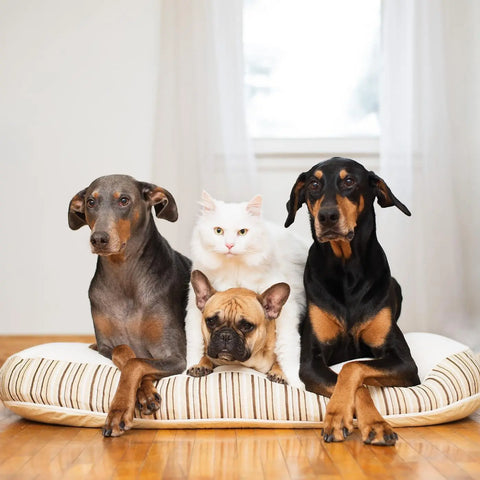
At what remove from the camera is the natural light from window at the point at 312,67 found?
5898 mm

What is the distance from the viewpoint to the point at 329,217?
A: 293 cm

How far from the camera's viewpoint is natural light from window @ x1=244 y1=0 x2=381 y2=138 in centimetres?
590

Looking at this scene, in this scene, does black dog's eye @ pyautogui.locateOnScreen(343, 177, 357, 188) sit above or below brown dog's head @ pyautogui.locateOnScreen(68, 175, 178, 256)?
above

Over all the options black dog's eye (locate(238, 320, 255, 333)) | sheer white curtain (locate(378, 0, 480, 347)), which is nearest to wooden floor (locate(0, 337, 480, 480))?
black dog's eye (locate(238, 320, 255, 333))

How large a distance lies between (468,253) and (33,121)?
12.1 feet

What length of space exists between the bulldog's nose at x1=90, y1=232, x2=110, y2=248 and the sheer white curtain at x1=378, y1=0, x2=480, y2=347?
302cm

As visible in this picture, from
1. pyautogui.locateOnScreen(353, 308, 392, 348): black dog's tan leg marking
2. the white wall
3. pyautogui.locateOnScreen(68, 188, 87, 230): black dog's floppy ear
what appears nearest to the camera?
pyautogui.locateOnScreen(353, 308, 392, 348): black dog's tan leg marking

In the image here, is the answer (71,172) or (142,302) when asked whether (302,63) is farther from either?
(142,302)

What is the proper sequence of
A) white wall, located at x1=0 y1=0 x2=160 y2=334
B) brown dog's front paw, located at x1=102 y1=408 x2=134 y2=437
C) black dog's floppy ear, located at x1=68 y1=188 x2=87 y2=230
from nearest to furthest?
brown dog's front paw, located at x1=102 y1=408 x2=134 y2=437 < black dog's floppy ear, located at x1=68 y1=188 x2=87 y2=230 < white wall, located at x1=0 y1=0 x2=160 y2=334

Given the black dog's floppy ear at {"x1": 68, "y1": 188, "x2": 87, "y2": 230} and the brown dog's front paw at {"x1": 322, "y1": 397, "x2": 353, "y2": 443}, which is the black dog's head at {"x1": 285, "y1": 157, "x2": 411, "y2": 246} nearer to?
the brown dog's front paw at {"x1": 322, "y1": 397, "x2": 353, "y2": 443}

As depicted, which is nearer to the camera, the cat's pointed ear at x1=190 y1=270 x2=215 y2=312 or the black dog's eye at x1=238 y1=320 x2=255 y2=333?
the black dog's eye at x1=238 y1=320 x2=255 y2=333

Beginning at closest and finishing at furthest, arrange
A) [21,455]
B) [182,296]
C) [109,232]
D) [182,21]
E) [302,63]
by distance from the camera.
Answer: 1. [21,455]
2. [109,232]
3. [182,296]
4. [182,21]
5. [302,63]

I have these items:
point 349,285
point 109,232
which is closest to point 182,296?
point 109,232

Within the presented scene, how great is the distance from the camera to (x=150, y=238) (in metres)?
3.47
